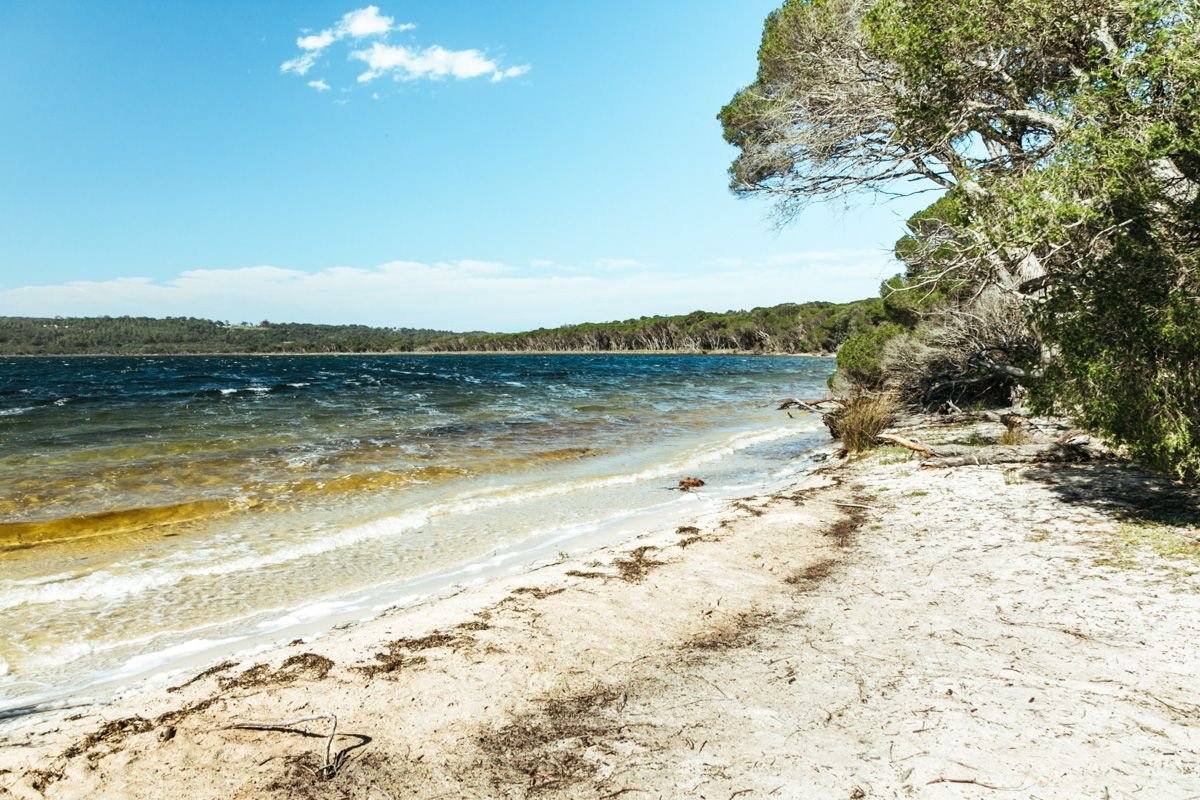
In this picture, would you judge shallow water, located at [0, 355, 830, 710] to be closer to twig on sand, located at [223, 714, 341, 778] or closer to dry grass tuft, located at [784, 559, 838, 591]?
twig on sand, located at [223, 714, 341, 778]

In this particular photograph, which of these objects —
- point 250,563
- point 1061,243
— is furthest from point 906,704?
point 250,563

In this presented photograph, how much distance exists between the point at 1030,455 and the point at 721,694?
8.80 meters

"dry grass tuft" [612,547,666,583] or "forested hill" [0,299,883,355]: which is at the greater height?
"forested hill" [0,299,883,355]

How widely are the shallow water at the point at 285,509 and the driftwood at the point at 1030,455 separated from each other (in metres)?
3.21

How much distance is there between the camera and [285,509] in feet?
33.5

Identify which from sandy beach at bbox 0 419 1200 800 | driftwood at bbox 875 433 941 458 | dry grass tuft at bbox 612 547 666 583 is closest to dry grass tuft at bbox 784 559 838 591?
sandy beach at bbox 0 419 1200 800

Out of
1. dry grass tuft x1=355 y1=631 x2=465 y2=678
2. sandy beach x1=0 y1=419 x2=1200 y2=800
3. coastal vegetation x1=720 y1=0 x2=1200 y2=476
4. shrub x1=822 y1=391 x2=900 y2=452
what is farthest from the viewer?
shrub x1=822 y1=391 x2=900 y2=452

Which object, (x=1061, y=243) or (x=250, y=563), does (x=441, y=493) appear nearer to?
(x=250, y=563)

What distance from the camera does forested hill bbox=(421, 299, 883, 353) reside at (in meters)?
109

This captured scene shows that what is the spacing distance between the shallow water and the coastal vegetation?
5.35 m

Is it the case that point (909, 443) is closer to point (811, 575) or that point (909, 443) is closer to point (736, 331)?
point (811, 575)

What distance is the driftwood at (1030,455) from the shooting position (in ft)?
31.9

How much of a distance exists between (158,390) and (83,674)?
4143 centimetres

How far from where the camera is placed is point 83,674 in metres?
Answer: 4.86
